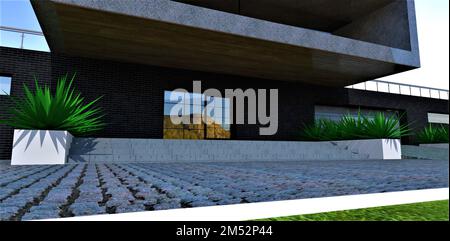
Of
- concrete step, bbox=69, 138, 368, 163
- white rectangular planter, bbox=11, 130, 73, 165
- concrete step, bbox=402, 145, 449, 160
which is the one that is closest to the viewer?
white rectangular planter, bbox=11, 130, 73, 165

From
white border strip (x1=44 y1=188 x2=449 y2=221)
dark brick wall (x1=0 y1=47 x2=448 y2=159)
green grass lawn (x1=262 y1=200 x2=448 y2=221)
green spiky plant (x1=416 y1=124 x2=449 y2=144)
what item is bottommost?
green grass lawn (x1=262 y1=200 x2=448 y2=221)

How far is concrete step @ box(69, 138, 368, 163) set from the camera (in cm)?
739

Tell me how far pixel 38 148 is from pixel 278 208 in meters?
5.73

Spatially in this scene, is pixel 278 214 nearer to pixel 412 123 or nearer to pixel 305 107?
pixel 305 107

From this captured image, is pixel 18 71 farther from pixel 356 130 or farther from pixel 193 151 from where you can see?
pixel 356 130

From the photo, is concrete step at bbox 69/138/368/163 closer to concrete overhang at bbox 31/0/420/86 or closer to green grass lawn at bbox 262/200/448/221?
concrete overhang at bbox 31/0/420/86

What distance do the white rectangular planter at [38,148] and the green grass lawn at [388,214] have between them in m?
5.64

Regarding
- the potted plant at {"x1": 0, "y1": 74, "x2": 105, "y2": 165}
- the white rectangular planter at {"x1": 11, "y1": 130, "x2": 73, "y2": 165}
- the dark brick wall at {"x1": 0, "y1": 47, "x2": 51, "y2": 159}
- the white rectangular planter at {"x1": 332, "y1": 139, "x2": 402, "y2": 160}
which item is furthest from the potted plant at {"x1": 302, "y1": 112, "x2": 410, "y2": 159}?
the dark brick wall at {"x1": 0, "y1": 47, "x2": 51, "y2": 159}

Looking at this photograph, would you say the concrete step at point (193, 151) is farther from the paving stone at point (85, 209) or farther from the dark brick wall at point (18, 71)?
the paving stone at point (85, 209)

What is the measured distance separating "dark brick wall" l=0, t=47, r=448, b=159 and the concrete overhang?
416 millimetres

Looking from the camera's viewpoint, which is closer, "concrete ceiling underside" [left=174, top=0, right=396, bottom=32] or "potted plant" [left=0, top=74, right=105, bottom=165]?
"potted plant" [left=0, top=74, right=105, bottom=165]

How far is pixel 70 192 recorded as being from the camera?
1898 millimetres

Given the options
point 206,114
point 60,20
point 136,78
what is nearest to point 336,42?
point 206,114

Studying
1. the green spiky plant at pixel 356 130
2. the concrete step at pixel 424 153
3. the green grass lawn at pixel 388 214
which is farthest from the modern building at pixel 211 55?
the green grass lawn at pixel 388 214
